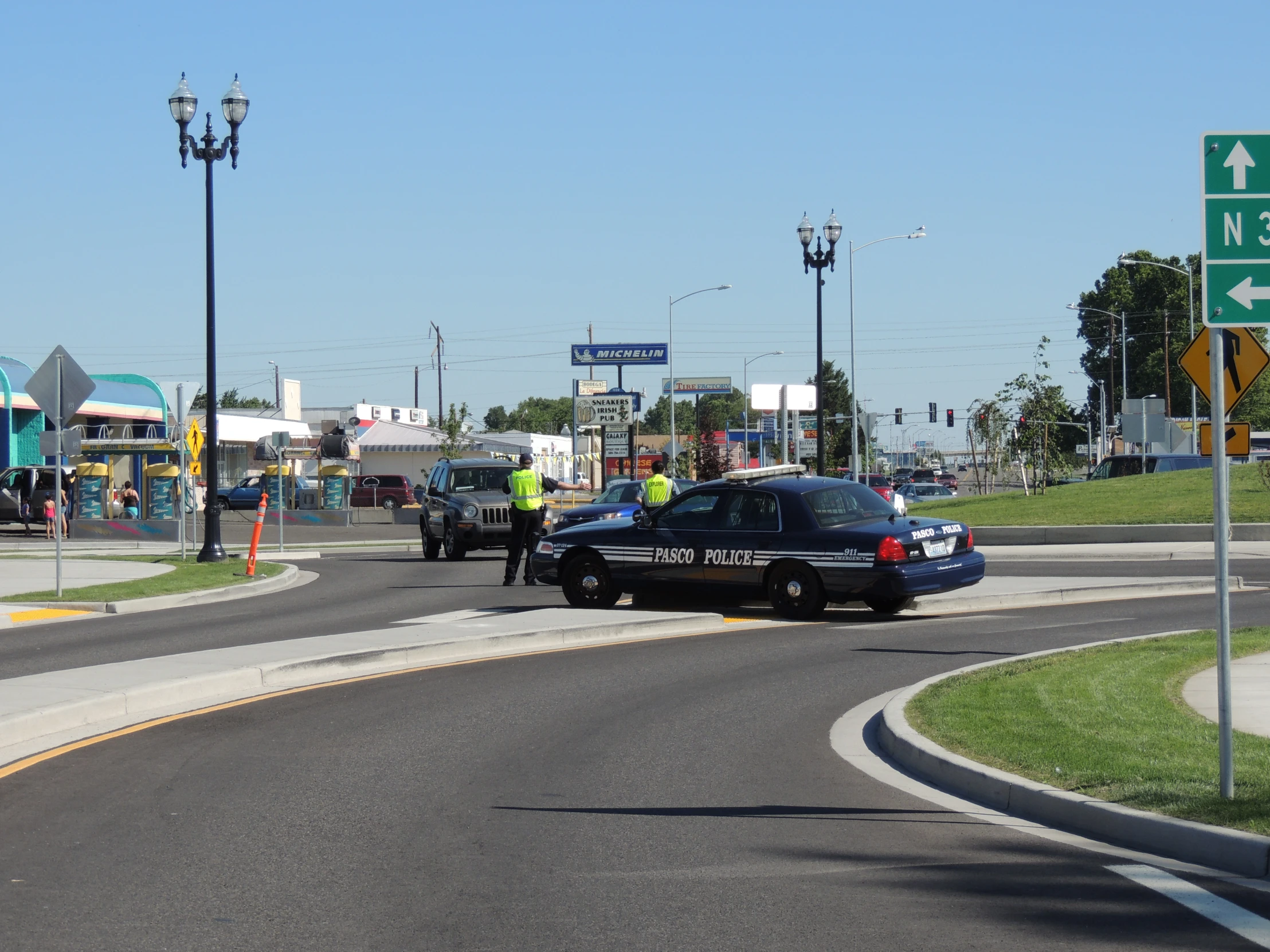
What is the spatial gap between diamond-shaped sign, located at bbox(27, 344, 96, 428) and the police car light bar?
877 cm

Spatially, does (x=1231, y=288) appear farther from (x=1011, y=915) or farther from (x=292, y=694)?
(x=292, y=694)

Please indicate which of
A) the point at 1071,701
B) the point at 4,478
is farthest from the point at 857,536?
the point at 4,478

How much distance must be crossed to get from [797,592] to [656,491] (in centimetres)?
639

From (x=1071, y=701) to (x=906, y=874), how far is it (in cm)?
426

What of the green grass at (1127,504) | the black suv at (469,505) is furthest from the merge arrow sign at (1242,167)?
the green grass at (1127,504)

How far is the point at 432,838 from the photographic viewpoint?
22.9 feet

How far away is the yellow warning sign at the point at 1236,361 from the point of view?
1309cm

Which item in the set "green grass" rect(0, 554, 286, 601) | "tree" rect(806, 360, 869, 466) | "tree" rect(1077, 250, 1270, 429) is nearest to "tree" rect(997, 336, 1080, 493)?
"green grass" rect(0, 554, 286, 601)

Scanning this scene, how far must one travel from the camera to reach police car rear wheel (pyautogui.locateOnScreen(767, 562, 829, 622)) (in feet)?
54.1

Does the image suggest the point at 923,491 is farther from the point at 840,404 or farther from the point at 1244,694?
the point at 840,404

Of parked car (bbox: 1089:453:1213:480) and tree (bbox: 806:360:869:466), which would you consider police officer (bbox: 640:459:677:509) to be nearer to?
parked car (bbox: 1089:453:1213:480)

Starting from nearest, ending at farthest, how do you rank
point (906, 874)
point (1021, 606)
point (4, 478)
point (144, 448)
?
point (906, 874), point (1021, 606), point (4, 478), point (144, 448)

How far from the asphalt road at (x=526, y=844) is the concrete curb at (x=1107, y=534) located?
20394 mm

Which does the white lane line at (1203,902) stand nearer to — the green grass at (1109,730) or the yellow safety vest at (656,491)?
the green grass at (1109,730)
